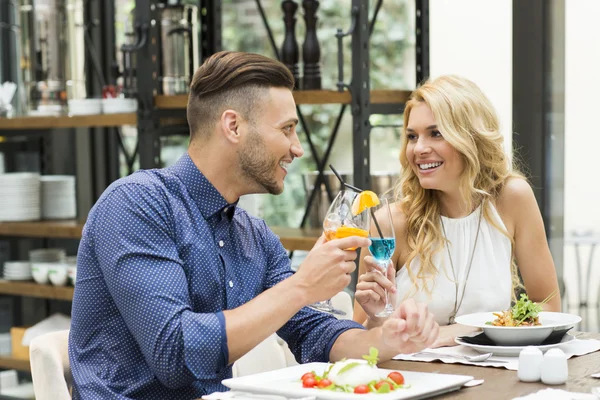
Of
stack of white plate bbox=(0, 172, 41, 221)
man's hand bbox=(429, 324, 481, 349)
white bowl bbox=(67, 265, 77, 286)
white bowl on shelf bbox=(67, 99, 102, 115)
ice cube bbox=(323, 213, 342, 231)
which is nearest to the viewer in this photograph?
ice cube bbox=(323, 213, 342, 231)

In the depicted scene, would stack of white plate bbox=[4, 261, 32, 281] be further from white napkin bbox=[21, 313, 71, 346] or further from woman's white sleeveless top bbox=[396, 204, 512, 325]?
woman's white sleeveless top bbox=[396, 204, 512, 325]

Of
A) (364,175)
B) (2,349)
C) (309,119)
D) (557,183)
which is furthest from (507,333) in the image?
(2,349)

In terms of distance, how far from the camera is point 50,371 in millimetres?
1871

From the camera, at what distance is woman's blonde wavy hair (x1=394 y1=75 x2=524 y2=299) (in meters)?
2.62

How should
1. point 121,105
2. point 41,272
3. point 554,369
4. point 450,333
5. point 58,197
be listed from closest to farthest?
1. point 554,369
2. point 450,333
3. point 121,105
4. point 41,272
5. point 58,197

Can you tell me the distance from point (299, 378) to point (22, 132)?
3.20m

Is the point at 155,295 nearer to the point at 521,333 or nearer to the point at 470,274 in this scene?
the point at 521,333

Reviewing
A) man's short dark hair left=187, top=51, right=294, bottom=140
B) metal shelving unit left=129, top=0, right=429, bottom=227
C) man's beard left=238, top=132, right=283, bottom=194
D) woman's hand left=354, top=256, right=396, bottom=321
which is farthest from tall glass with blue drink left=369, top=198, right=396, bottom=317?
metal shelving unit left=129, top=0, right=429, bottom=227

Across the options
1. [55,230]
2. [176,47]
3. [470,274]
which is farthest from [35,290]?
[470,274]

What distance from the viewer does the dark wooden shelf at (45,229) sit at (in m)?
3.90

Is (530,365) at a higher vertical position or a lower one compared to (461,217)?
lower

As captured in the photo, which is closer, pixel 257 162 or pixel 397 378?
pixel 397 378

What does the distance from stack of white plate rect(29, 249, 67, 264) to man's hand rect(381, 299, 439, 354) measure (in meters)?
2.72

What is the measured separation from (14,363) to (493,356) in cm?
277
